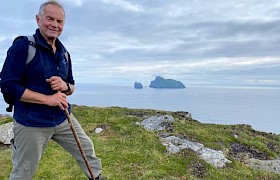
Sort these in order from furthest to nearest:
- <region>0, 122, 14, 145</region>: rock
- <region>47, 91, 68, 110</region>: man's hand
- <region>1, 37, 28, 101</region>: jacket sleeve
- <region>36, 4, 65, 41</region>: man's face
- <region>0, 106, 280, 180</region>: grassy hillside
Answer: <region>0, 122, 14, 145</region>: rock
<region>0, 106, 280, 180</region>: grassy hillside
<region>47, 91, 68, 110</region>: man's hand
<region>36, 4, 65, 41</region>: man's face
<region>1, 37, 28, 101</region>: jacket sleeve

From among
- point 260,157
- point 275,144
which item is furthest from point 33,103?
point 275,144

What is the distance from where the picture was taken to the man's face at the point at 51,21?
617cm

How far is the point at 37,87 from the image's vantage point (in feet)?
20.6

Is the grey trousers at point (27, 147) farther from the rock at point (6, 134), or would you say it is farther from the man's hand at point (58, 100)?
the rock at point (6, 134)

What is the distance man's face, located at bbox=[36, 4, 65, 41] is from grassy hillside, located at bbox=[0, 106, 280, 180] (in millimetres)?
5934


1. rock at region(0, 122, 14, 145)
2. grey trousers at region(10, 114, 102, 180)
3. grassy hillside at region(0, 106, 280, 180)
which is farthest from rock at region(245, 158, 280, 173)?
rock at region(0, 122, 14, 145)

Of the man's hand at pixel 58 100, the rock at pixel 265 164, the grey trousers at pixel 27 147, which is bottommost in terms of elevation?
the rock at pixel 265 164

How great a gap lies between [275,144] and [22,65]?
14846mm

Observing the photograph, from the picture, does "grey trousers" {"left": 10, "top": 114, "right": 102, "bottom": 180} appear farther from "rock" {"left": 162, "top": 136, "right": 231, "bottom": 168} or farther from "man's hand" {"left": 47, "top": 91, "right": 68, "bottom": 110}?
"rock" {"left": 162, "top": 136, "right": 231, "bottom": 168}

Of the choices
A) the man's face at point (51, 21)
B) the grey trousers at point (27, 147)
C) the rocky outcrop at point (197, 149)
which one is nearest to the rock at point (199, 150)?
the rocky outcrop at point (197, 149)

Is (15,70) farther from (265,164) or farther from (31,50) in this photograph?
(265,164)

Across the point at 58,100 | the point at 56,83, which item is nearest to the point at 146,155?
the point at 58,100

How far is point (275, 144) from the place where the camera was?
1666cm

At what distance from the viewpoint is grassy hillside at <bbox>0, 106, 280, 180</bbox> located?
35.5 ft
